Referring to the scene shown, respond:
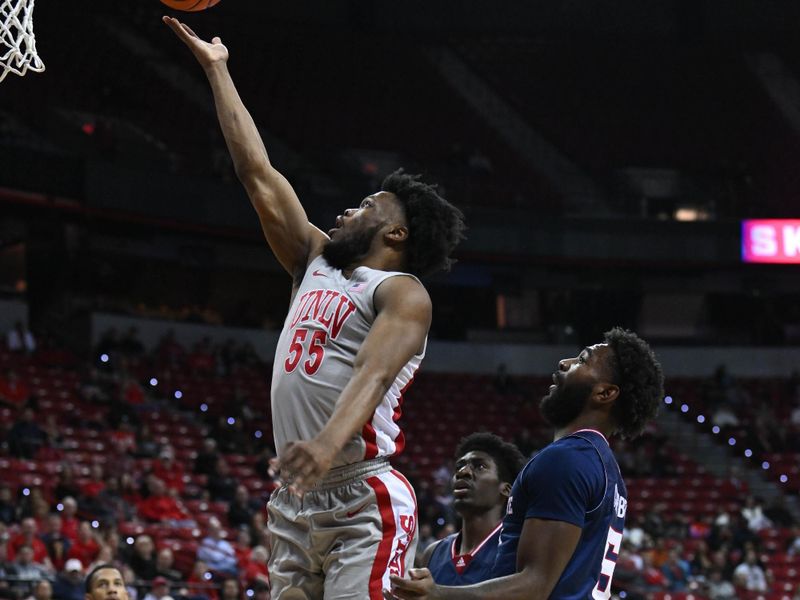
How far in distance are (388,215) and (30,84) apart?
18.2 m

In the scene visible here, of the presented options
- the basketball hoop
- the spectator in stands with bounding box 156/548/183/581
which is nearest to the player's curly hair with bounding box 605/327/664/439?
the basketball hoop

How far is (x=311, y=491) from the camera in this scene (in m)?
3.78

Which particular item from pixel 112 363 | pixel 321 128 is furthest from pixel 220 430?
pixel 321 128

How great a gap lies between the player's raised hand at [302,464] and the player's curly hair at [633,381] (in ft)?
3.85

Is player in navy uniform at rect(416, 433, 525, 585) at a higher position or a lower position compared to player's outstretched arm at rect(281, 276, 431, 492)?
lower

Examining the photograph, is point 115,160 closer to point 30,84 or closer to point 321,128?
point 30,84

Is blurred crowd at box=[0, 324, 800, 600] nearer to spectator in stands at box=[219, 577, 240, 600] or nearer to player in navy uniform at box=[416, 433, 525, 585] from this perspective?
spectator in stands at box=[219, 577, 240, 600]

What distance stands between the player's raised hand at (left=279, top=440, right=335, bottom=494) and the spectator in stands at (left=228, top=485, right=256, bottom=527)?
35.8 feet

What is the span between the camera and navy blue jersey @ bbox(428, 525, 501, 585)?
500cm

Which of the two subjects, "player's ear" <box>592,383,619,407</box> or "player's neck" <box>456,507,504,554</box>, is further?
"player's neck" <box>456,507,504,554</box>

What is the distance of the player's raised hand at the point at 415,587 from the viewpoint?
3461 mm

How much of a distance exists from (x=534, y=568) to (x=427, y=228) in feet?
3.48

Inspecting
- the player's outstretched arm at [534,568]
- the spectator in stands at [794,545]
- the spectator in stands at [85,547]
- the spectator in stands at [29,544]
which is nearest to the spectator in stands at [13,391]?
the spectator in stands at [85,547]

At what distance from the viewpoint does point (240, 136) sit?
13.4 feet
